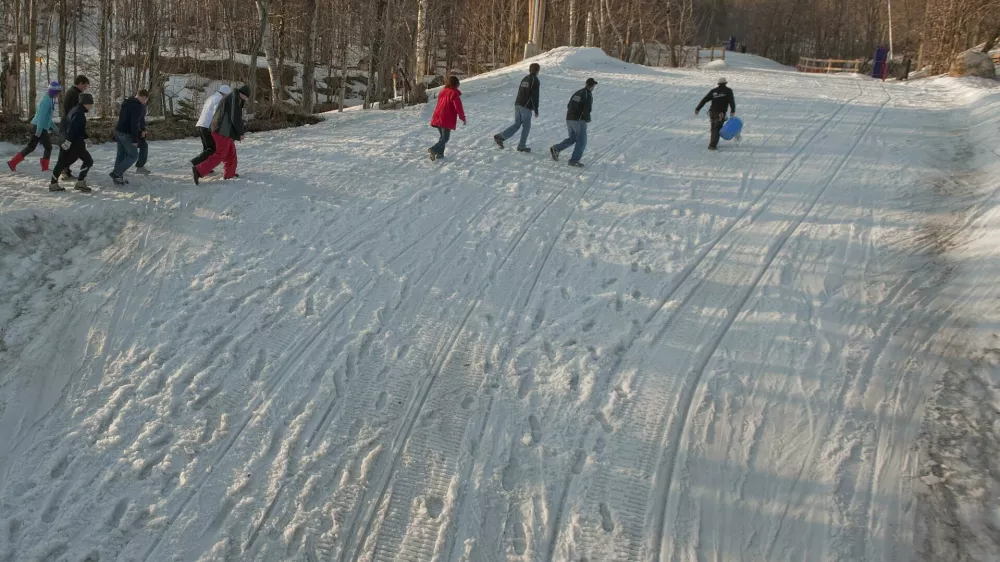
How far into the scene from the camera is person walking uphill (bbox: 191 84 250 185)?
941 centimetres

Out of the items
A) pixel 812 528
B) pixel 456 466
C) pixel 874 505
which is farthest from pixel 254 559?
pixel 874 505

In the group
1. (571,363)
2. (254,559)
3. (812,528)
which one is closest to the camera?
(254,559)

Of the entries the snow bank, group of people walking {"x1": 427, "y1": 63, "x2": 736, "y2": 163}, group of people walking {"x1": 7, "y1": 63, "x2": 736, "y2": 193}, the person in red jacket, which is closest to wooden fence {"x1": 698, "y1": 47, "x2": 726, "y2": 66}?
group of people walking {"x1": 427, "y1": 63, "x2": 736, "y2": 163}

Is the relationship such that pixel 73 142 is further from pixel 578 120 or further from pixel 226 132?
pixel 578 120

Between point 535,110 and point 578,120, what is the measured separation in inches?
46.0

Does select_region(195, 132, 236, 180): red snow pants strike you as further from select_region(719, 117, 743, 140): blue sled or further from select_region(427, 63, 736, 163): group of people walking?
select_region(719, 117, 743, 140): blue sled

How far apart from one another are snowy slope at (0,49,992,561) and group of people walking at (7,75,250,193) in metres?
0.36

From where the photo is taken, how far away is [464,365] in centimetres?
620

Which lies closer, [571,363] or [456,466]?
[456,466]

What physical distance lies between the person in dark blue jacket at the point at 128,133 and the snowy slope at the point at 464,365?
0.41 metres

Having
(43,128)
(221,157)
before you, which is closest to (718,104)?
(221,157)

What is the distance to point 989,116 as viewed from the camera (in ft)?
43.9

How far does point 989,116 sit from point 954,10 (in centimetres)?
1779

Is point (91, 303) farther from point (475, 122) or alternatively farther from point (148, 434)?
point (475, 122)
